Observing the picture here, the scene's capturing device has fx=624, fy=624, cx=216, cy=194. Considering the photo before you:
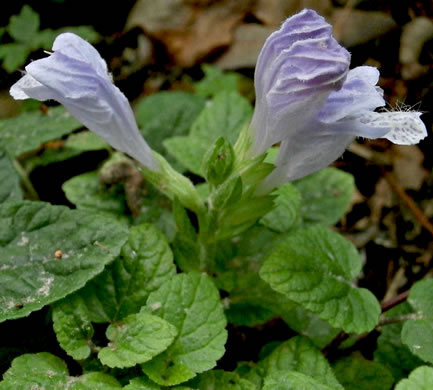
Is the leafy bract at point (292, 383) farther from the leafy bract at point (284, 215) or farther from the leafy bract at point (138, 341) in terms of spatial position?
the leafy bract at point (284, 215)

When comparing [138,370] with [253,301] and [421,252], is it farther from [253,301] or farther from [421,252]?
[421,252]

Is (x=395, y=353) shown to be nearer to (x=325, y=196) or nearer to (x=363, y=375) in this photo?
(x=363, y=375)

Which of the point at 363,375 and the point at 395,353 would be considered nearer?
the point at 363,375

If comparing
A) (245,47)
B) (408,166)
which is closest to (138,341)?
(408,166)

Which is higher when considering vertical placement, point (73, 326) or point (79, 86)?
point (79, 86)

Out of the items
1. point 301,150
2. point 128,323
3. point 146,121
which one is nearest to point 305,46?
point 301,150

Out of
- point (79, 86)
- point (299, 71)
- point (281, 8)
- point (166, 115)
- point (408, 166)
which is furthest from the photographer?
point (281, 8)

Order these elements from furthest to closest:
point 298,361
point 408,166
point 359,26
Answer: point 359,26, point 408,166, point 298,361
